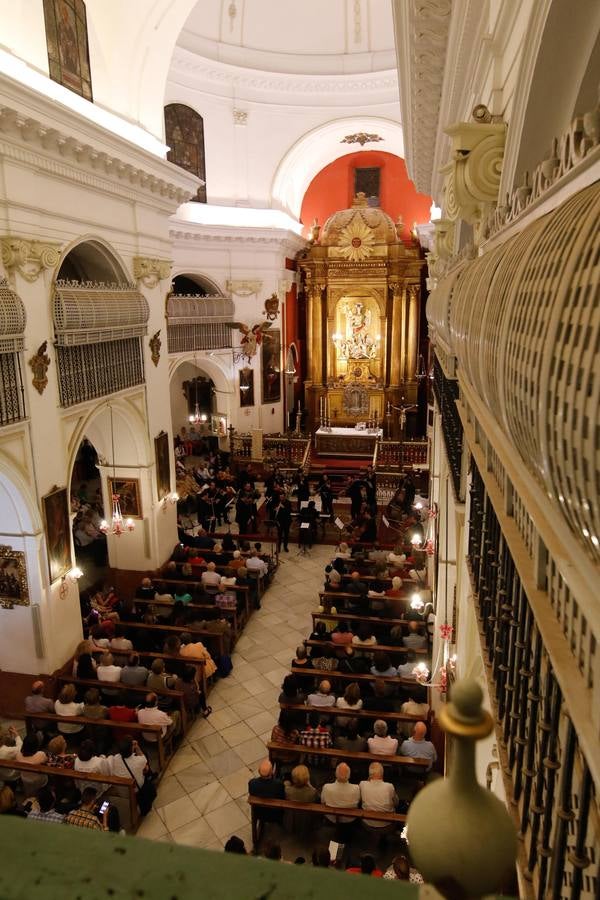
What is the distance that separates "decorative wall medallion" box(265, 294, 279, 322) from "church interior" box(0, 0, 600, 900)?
3.6 inches

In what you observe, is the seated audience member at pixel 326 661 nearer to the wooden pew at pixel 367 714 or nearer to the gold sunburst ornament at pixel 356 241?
the wooden pew at pixel 367 714

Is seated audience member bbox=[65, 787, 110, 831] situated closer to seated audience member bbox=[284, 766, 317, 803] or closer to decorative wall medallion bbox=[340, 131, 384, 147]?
seated audience member bbox=[284, 766, 317, 803]

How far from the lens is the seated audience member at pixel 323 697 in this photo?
8367 mm

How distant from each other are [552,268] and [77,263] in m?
11.9

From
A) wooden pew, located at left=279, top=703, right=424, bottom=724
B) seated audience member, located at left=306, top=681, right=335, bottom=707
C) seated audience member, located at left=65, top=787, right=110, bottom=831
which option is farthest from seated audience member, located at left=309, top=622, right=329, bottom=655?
seated audience member, located at left=65, top=787, right=110, bottom=831

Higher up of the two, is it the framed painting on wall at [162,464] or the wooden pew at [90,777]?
the framed painting on wall at [162,464]

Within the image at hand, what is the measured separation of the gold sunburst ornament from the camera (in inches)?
935

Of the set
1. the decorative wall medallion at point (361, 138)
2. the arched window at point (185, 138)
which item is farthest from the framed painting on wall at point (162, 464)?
the decorative wall medallion at point (361, 138)

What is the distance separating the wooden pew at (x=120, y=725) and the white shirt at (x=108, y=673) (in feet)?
2.88

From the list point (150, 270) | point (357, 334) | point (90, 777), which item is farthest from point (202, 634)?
point (357, 334)

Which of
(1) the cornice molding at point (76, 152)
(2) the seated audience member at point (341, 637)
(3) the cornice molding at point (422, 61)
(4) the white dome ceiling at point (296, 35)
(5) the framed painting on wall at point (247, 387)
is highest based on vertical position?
(4) the white dome ceiling at point (296, 35)

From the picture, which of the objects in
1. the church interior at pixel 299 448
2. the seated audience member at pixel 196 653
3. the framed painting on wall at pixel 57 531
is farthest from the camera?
the seated audience member at pixel 196 653

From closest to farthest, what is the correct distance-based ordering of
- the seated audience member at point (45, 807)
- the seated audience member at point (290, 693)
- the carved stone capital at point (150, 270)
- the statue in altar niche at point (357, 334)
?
the seated audience member at point (45, 807) < the seated audience member at point (290, 693) < the carved stone capital at point (150, 270) < the statue in altar niche at point (357, 334)

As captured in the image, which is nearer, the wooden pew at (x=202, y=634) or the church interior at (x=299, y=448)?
the church interior at (x=299, y=448)
